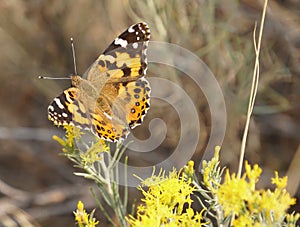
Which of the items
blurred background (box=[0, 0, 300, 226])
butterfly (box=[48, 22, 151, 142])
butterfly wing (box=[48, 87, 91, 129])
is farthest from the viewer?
blurred background (box=[0, 0, 300, 226])

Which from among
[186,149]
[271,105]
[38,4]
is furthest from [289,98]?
[38,4]

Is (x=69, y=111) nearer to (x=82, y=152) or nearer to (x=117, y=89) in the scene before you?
(x=82, y=152)

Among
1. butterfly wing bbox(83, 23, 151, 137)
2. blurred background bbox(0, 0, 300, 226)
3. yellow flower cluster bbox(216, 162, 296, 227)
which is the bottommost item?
yellow flower cluster bbox(216, 162, 296, 227)

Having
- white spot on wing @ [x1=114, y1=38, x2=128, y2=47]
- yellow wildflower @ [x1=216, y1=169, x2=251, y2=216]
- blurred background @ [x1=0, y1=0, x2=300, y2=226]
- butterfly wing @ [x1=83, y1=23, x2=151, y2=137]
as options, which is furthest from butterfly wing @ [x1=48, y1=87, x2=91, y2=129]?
blurred background @ [x1=0, y1=0, x2=300, y2=226]

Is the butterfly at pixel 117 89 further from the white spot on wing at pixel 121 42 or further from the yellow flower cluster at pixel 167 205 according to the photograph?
the yellow flower cluster at pixel 167 205

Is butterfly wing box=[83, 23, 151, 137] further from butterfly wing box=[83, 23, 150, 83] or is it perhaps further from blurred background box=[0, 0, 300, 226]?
blurred background box=[0, 0, 300, 226]

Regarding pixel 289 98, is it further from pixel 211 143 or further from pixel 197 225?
pixel 197 225
